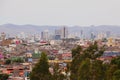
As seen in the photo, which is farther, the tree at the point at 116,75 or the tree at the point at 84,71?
the tree at the point at 84,71

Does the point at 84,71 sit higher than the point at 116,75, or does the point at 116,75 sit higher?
the point at 116,75

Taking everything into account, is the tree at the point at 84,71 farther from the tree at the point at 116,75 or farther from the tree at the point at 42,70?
the tree at the point at 116,75

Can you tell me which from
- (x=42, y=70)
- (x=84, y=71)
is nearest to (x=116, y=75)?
(x=84, y=71)

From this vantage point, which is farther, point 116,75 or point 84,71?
point 84,71

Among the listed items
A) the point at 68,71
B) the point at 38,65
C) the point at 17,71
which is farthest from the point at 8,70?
the point at 38,65

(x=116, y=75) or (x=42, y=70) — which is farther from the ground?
(x=116, y=75)

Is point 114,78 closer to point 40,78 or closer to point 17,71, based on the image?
point 40,78

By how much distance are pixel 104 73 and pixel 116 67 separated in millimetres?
2098

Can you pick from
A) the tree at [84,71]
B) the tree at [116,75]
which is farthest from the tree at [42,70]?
the tree at [116,75]

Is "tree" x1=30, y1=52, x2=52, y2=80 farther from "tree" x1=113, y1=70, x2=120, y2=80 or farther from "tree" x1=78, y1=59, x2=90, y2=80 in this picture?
"tree" x1=113, y1=70, x2=120, y2=80

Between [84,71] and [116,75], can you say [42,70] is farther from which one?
[116,75]

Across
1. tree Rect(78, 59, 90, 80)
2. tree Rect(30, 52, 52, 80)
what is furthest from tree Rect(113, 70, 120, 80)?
tree Rect(30, 52, 52, 80)

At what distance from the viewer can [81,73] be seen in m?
25.9

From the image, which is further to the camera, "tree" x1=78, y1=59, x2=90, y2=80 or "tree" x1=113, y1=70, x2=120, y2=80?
"tree" x1=78, y1=59, x2=90, y2=80
